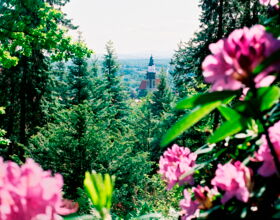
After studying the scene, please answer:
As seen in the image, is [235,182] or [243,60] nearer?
[243,60]

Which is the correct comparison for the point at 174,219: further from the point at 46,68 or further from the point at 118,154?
the point at 46,68

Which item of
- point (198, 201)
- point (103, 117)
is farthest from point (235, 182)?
point (103, 117)

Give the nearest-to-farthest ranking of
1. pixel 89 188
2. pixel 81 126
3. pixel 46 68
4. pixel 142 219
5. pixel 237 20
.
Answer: pixel 89 188
pixel 142 219
pixel 81 126
pixel 237 20
pixel 46 68

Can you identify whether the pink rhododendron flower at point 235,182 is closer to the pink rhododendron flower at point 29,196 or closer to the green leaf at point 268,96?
the green leaf at point 268,96

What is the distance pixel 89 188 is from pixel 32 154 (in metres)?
8.42

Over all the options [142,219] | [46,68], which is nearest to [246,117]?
[142,219]

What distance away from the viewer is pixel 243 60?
0.60m

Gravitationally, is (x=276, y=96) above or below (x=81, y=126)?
above

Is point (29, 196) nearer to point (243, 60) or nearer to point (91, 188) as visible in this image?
point (91, 188)

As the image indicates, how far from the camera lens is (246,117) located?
0.64m

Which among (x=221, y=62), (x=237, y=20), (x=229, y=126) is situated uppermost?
(x=237, y=20)

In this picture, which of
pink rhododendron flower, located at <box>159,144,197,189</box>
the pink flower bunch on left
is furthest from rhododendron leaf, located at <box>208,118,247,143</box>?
pink rhododendron flower, located at <box>159,144,197,189</box>

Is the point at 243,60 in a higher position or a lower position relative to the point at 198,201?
higher

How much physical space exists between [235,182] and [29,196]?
53 cm
